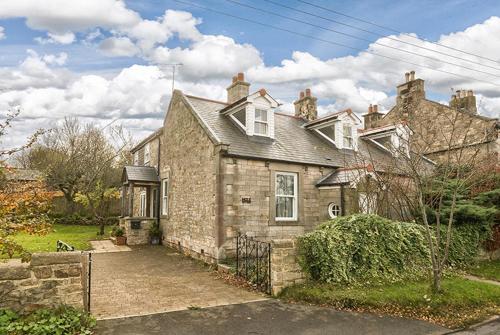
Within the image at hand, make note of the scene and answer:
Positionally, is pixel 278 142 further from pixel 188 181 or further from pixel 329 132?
pixel 188 181

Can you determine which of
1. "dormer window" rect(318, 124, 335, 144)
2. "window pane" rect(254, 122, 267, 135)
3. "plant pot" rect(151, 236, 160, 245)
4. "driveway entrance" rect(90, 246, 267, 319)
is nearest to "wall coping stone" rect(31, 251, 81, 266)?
"driveway entrance" rect(90, 246, 267, 319)

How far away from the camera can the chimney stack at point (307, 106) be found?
21.8 metres

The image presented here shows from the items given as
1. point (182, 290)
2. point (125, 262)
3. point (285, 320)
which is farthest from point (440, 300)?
point (125, 262)

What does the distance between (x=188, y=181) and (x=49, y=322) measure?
9996 mm

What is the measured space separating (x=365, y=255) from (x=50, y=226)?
7526mm

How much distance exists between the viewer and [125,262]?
43.5ft

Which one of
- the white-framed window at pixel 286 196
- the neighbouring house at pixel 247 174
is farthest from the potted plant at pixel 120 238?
the white-framed window at pixel 286 196

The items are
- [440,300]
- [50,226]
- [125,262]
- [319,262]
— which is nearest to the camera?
[50,226]

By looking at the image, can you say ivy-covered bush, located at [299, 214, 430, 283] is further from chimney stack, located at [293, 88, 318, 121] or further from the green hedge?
chimney stack, located at [293, 88, 318, 121]

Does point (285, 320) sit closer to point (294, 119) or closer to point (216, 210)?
point (216, 210)

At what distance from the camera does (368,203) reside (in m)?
12.8

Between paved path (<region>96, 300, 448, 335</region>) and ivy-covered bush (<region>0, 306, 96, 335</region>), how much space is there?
0.34m

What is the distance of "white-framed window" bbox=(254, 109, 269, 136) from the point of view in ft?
49.3

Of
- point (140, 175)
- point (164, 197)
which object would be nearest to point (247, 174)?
point (164, 197)
